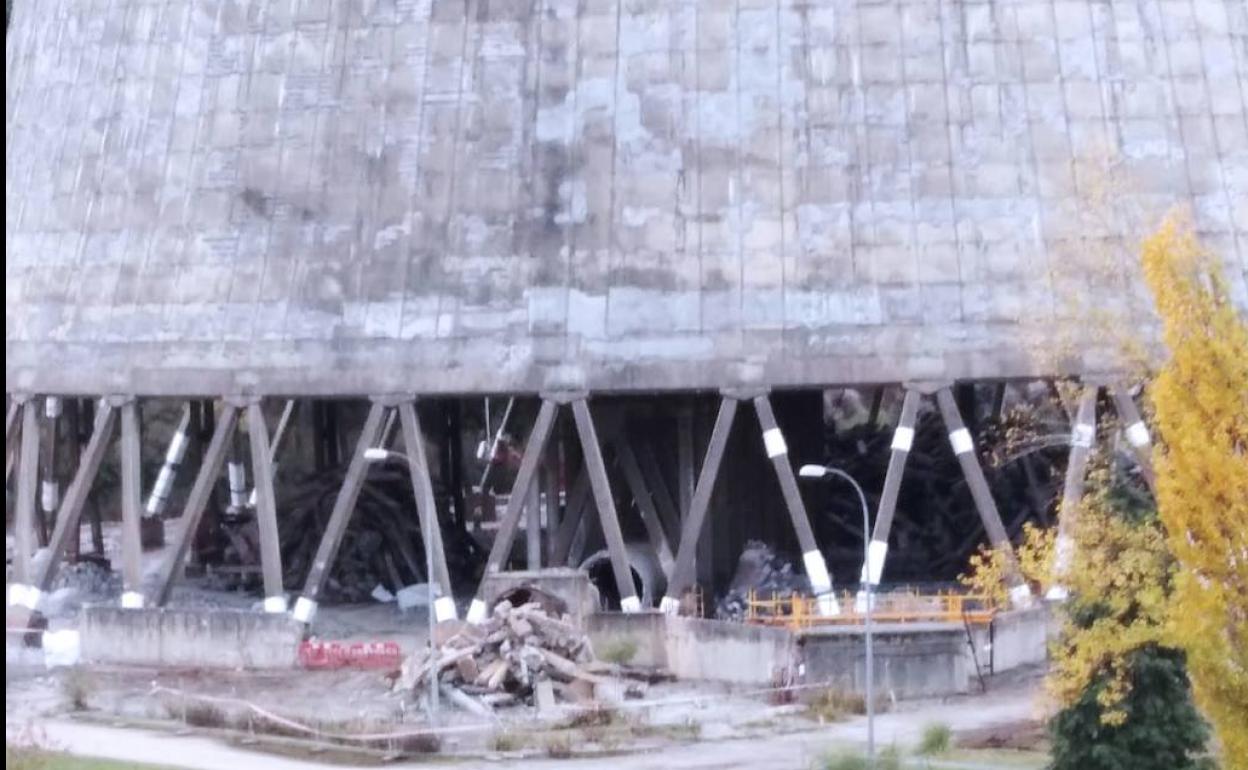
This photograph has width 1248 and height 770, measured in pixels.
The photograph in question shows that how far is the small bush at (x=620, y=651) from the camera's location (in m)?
49.6

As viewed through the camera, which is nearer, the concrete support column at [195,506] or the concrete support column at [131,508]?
the concrete support column at [131,508]

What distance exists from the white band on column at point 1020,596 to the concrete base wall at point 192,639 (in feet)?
48.0

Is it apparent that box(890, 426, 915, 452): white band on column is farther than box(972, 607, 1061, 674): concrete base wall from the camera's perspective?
Yes

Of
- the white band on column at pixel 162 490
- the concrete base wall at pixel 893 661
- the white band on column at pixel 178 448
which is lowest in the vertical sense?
the concrete base wall at pixel 893 661

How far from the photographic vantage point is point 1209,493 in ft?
90.5

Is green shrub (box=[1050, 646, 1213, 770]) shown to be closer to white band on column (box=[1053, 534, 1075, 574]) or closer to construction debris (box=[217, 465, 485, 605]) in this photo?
white band on column (box=[1053, 534, 1075, 574])

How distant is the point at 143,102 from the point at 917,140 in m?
18.0

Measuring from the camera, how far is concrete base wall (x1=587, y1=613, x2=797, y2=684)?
47938 mm

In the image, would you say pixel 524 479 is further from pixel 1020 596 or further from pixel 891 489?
pixel 1020 596

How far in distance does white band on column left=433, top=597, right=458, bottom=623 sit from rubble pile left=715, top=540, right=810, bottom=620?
5.67m

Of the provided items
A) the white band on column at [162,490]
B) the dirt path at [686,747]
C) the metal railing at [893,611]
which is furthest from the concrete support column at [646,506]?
the white band on column at [162,490]

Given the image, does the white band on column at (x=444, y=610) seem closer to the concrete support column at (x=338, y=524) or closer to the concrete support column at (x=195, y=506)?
the concrete support column at (x=338, y=524)

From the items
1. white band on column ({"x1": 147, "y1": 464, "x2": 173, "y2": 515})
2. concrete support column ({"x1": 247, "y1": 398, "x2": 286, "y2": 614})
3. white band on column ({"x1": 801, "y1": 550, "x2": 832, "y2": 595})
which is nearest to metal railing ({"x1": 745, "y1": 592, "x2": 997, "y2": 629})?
white band on column ({"x1": 801, "y1": 550, "x2": 832, "y2": 595})

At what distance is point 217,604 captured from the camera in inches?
2288
